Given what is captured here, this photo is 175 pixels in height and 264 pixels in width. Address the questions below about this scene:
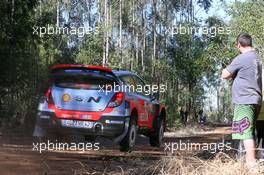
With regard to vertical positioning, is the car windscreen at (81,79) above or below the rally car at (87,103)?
above

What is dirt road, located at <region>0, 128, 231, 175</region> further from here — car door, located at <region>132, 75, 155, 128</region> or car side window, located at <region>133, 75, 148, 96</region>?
car side window, located at <region>133, 75, 148, 96</region>

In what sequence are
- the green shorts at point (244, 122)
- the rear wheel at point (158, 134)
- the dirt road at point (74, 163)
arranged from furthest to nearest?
the rear wheel at point (158, 134) → the dirt road at point (74, 163) → the green shorts at point (244, 122)

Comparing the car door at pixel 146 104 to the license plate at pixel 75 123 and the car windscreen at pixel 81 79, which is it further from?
the license plate at pixel 75 123

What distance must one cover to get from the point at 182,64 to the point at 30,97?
17098 millimetres

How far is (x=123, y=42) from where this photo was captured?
150 ft

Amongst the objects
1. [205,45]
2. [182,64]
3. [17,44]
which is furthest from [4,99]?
[205,45]

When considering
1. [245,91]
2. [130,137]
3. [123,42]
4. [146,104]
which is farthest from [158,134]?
[123,42]

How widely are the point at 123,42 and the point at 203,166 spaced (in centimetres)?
4010

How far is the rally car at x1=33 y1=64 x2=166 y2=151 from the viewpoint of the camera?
8195 millimetres

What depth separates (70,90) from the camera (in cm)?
818

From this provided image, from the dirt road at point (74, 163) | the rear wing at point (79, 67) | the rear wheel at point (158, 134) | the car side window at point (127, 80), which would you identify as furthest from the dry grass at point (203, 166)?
the rear wheel at point (158, 134)

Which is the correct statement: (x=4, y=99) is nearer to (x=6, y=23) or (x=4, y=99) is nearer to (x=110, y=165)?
(x=6, y=23)

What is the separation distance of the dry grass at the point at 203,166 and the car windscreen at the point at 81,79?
2.18 m

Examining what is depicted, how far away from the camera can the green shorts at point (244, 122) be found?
6.00 metres
